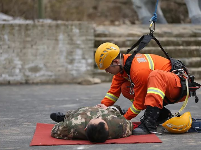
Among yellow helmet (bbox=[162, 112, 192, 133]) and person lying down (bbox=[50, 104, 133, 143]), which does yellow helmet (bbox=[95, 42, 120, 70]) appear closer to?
person lying down (bbox=[50, 104, 133, 143])

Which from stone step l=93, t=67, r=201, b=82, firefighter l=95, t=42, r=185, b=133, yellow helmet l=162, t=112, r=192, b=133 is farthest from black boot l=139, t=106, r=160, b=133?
stone step l=93, t=67, r=201, b=82

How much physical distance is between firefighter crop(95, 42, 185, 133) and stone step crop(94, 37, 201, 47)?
6873 millimetres

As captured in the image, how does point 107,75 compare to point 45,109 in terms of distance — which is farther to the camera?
point 107,75

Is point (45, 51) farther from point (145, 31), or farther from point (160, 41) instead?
point (160, 41)

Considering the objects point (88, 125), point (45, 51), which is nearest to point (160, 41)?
point (45, 51)

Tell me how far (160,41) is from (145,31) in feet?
1.82

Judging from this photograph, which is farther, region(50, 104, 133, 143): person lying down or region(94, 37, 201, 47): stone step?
region(94, 37, 201, 47): stone step

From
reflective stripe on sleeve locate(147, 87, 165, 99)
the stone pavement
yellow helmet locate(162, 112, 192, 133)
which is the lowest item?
the stone pavement

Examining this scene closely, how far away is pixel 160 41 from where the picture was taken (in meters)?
12.8

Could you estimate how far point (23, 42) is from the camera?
12.4 meters

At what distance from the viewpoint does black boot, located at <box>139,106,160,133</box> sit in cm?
539

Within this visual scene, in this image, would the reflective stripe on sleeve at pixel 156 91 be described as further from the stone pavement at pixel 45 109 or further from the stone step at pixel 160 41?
the stone step at pixel 160 41

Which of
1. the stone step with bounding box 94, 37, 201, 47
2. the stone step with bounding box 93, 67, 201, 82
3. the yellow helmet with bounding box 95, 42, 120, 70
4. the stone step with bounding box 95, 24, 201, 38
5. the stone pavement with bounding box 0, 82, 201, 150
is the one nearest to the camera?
the stone pavement with bounding box 0, 82, 201, 150

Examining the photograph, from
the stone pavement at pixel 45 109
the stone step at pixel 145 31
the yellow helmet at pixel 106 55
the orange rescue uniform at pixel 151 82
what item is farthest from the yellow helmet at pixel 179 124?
the stone step at pixel 145 31
